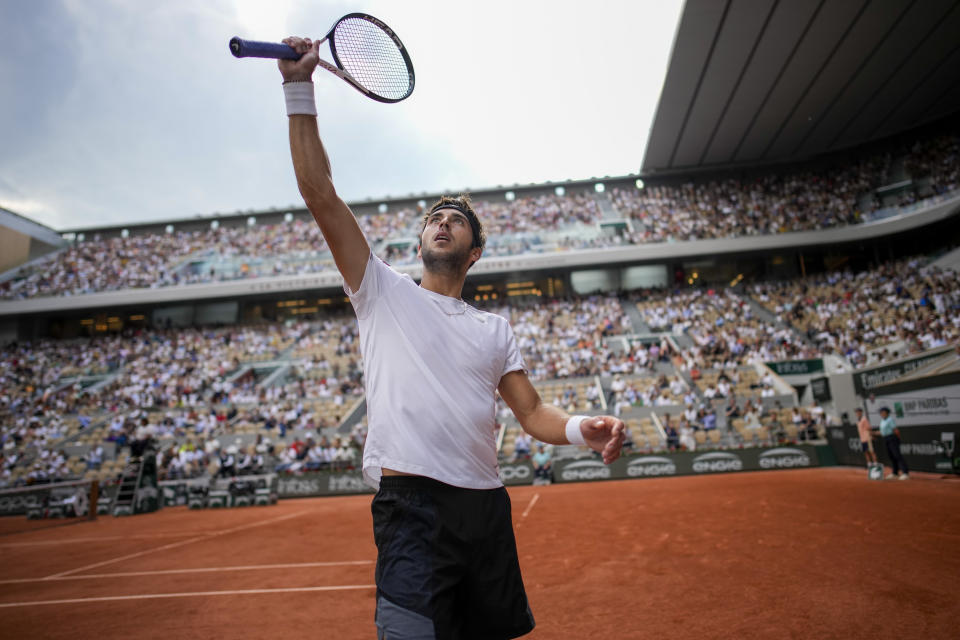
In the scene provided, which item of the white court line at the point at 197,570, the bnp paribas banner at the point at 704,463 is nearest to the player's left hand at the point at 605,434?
the white court line at the point at 197,570

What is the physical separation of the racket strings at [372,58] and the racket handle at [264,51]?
2.67 feet

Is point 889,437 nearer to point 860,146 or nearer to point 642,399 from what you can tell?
point 642,399

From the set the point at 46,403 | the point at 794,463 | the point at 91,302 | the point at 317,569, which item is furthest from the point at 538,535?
the point at 91,302

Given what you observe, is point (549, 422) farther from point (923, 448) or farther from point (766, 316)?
point (766, 316)

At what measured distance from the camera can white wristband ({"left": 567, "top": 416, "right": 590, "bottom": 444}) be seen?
7.13ft

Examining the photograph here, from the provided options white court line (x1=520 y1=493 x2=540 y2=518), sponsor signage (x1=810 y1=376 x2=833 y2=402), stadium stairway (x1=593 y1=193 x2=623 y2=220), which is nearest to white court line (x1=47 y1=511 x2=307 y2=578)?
white court line (x1=520 y1=493 x2=540 y2=518)

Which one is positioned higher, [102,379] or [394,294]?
[102,379]

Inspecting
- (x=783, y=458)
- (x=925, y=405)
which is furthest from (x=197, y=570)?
(x=783, y=458)

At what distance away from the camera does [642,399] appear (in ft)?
75.0

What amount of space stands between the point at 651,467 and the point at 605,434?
17.9 meters

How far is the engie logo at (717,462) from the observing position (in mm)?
18312

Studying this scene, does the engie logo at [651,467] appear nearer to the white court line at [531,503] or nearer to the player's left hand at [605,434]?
the white court line at [531,503]

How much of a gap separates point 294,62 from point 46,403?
115 ft

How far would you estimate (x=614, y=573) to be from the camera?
6.09 meters
